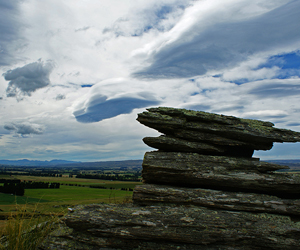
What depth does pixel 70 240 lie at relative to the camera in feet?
32.6

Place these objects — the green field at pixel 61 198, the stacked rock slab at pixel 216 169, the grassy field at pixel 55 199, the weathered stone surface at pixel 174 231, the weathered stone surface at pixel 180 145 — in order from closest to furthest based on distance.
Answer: the weathered stone surface at pixel 174 231 → the stacked rock slab at pixel 216 169 → the grassy field at pixel 55 199 → the green field at pixel 61 198 → the weathered stone surface at pixel 180 145

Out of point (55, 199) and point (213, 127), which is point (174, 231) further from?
point (55, 199)

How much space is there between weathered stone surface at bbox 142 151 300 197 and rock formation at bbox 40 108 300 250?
52 mm

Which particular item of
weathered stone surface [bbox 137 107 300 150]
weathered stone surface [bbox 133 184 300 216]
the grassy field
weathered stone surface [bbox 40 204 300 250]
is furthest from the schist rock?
the grassy field

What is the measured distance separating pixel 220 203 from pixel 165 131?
18.0 feet

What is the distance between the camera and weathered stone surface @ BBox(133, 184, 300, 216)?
1073 centimetres

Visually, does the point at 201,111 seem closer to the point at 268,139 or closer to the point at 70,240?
the point at 268,139

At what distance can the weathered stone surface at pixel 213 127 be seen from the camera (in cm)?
1316

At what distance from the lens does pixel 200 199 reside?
11.0 meters

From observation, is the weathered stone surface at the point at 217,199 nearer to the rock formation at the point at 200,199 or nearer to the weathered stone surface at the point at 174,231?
the rock formation at the point at 200,199

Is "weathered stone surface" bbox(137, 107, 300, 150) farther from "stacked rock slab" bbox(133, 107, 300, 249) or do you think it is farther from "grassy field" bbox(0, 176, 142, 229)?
"grassy field" bbox(0, 176, 142, 229)

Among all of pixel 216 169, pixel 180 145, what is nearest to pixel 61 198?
pixel 180 145

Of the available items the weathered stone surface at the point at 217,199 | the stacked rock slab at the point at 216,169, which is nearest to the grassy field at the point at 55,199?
the weathered stone surface at the point at 217,199

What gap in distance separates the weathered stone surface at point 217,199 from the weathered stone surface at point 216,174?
583 millimetres
